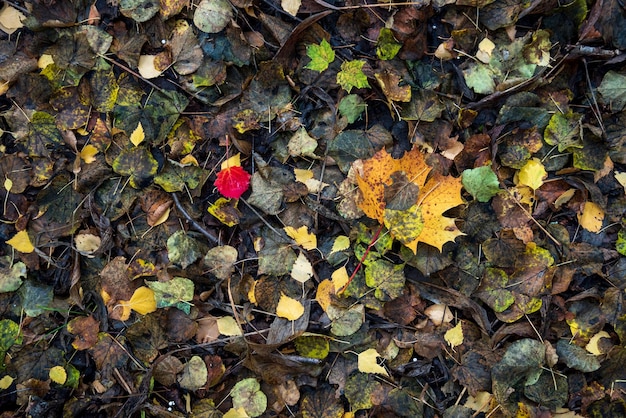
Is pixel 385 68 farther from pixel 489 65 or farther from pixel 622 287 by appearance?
pixel 622 287

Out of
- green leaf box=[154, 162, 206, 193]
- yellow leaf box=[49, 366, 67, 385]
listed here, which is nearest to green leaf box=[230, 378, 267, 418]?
yellow leaf box=[49, 366, 67, 385]

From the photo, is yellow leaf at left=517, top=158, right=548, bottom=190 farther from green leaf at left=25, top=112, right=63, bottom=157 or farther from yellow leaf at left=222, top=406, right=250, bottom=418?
green leaf at left=25, top=112, right=63, bottom=157

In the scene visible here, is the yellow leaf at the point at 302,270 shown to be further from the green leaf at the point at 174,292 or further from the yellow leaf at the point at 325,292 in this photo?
the green leaf at the point at 174,292

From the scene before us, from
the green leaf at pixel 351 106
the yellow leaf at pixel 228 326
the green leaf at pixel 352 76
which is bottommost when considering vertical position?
the yellow leaf at pixel 228 326

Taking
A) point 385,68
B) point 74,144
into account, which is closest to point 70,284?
point 74,144

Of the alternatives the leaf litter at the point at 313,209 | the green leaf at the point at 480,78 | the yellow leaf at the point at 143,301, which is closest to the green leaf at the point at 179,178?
the leaf litter at the point at 313,209

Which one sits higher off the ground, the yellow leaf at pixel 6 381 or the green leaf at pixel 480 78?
the green leaf at pixel 480 78

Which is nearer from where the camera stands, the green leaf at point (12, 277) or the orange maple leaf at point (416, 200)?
the orange maple leaf at point (416, 200)
